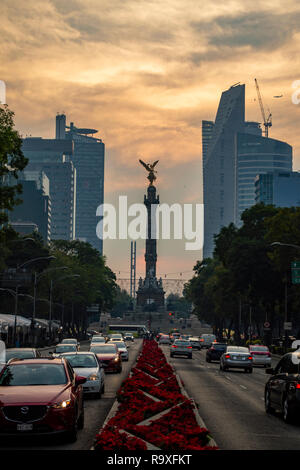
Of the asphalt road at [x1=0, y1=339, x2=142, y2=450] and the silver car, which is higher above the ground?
the asphalt road at [x1=0, y1=339, x2=142, y2=450]

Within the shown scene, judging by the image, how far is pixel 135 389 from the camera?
21.8 m

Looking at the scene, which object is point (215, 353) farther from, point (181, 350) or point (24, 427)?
point (24, 427)

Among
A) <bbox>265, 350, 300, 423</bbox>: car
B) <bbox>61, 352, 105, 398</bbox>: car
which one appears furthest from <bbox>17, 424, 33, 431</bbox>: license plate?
<bbox>61, 352, 105, 398</bbox>: car

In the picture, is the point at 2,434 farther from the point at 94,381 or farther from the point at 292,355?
the point at 94,381

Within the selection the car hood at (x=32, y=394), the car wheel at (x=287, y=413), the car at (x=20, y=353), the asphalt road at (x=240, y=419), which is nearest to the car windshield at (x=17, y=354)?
the car at (x=20, y=353)

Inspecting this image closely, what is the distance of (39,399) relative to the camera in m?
15.2

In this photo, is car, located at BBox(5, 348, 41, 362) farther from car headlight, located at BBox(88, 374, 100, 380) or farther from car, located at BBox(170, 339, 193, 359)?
car, located at BBox(170, 339, 193, 359)

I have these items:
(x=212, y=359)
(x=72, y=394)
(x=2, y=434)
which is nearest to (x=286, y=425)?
(x=72, y=394)

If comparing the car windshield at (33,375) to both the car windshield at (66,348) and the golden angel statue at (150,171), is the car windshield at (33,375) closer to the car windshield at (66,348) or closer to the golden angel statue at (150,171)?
the car windshield at (66,348)

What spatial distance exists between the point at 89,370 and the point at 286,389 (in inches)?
317

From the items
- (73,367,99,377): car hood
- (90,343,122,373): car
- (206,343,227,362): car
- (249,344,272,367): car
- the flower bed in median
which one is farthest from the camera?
(206,343,227,362): car

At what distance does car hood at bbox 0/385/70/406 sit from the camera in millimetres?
15133

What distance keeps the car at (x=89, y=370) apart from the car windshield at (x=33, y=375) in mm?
8235
